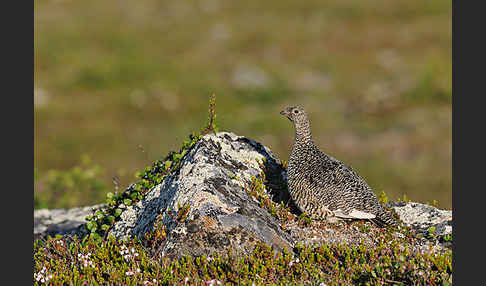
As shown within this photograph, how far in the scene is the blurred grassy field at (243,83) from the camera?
24844 mm

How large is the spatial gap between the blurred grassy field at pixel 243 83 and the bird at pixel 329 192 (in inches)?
342

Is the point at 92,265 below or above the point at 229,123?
below

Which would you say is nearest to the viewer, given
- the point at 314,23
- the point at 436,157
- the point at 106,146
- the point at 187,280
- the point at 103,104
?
the point at 187,280

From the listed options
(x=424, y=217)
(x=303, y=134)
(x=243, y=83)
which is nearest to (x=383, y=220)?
(x=424, y=217)

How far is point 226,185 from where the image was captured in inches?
293

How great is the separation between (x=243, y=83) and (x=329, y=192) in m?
30.1

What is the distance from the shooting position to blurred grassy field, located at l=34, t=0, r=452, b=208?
2484cm

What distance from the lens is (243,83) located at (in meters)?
37.0

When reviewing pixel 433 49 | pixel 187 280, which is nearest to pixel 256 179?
pixel 187 280

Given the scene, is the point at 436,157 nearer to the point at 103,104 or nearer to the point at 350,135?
the point at 350,135

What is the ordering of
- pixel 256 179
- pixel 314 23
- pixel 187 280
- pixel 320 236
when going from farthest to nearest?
pixel 314 23
pixel 256 179
pixel 320 236
pixel 187 280

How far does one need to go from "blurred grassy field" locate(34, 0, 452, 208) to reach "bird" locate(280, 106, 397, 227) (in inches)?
342

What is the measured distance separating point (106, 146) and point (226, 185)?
21.3 metres

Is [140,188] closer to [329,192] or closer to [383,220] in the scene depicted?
[329,192]
